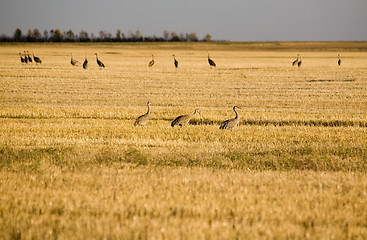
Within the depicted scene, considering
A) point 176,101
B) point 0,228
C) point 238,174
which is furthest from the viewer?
point 176,101

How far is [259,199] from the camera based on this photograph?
6469mm

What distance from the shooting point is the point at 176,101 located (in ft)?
74.4

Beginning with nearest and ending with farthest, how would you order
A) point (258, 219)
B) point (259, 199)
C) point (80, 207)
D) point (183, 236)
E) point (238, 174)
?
point (183, 236), point (258, 219), point (80, 207), point (259, 199), point (238, 174)

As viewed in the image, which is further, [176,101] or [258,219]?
[176,101]

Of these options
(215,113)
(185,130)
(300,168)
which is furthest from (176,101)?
(300,168)

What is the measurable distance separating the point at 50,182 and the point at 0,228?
2205mm

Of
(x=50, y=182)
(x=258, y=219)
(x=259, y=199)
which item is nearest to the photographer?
(x=258, y=219)

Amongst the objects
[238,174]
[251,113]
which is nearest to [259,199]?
[238,174]

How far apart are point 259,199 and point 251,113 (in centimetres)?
1120

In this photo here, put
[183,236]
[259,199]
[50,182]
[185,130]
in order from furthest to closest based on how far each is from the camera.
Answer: [185,130] < [50,182] < [259,199] < [183,236]

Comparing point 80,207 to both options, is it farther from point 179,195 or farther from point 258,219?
point 258,219

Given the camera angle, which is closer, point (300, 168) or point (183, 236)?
point (183, 236)

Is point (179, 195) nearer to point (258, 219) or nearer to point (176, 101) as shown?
point (258, 219)

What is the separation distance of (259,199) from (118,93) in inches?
821
